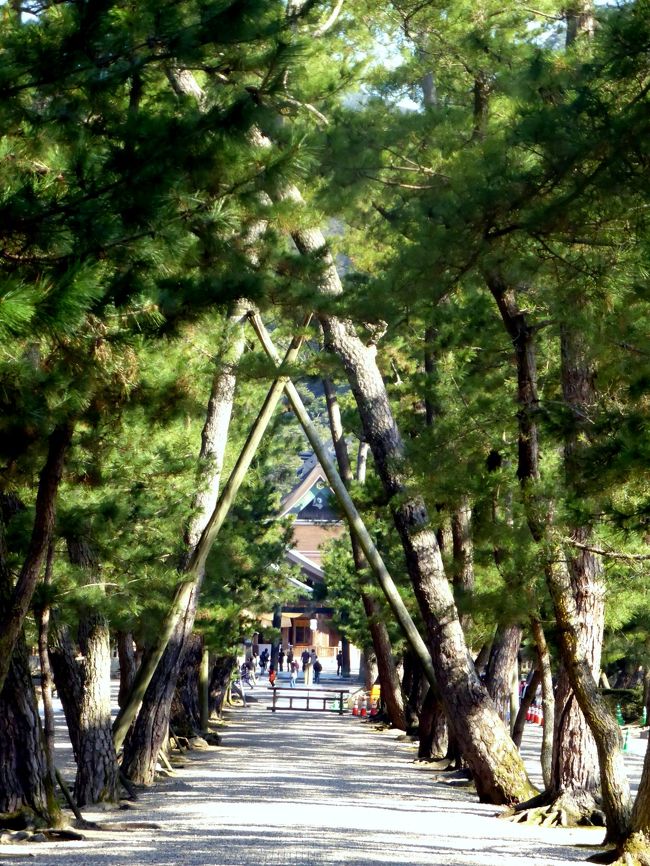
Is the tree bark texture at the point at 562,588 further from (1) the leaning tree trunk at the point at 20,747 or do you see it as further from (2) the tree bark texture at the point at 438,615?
(1) the leaning tree trunk at the point at 20,747

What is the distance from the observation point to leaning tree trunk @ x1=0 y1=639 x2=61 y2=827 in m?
9.49

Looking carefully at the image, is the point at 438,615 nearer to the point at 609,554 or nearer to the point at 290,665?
the point at 609,554

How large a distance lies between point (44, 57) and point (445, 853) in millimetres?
6527

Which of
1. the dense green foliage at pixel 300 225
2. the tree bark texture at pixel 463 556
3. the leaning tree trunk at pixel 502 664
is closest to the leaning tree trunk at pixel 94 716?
the dense green foliage at pixel 300 225

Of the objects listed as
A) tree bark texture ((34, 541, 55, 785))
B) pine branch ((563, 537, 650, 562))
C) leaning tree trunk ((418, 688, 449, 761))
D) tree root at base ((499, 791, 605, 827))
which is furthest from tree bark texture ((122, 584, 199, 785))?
pine branch ((563, 537, 650, 562))

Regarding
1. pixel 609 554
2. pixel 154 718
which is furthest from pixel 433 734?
pixel 609 554

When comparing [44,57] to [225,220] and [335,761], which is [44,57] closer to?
[225,220]

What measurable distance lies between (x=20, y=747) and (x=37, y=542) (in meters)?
2.11

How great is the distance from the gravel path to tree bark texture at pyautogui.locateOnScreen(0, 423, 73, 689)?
4.94 feet

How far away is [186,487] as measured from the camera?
14.1 m

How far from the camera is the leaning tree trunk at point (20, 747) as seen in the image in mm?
9492

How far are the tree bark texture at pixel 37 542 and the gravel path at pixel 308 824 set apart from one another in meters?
1.51

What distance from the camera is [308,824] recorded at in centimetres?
1148

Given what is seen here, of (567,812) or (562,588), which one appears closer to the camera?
(562,588)
